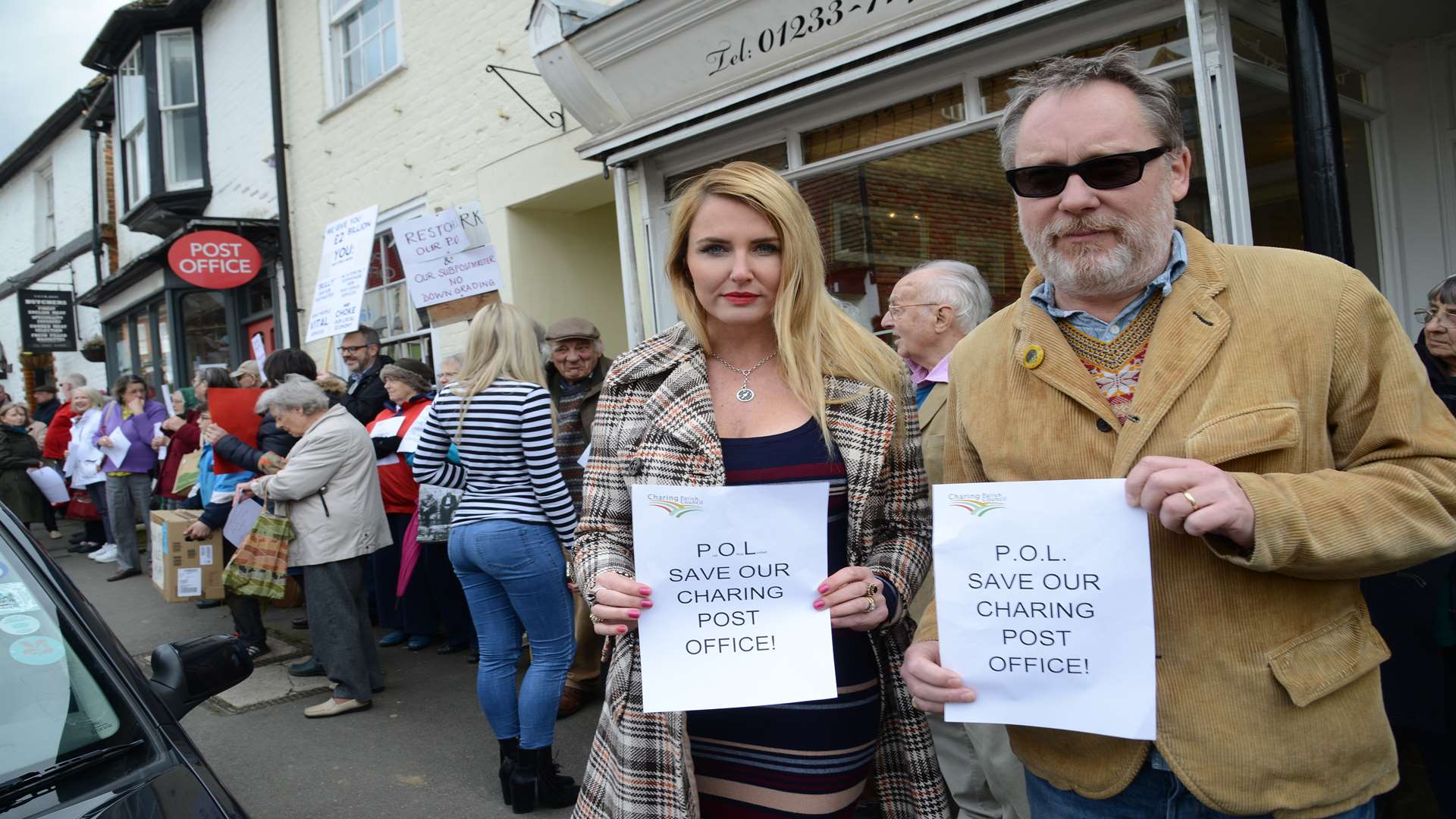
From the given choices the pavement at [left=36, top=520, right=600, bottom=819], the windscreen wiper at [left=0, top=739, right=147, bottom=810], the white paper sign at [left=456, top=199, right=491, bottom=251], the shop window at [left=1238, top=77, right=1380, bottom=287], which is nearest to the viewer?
the windscreen wiper at [left=0, top=739, right=147, bottom=810]

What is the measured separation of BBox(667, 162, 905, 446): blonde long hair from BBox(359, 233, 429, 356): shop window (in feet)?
26.8

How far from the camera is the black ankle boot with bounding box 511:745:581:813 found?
3.79 m

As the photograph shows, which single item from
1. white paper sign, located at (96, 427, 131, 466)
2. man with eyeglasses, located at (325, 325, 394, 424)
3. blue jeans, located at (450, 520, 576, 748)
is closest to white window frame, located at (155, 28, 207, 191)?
white paper sign, located at (96, 427, 131, 466)

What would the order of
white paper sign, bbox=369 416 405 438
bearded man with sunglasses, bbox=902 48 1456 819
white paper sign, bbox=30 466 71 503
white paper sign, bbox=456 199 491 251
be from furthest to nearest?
white paper sign, bbox=30 466 71 503 < white paper sign, bbox=456 199 491 251 < white paper sign, bbox=369 416 405 438 < bearded man with sunglasses, bbox=902 48 1456 819

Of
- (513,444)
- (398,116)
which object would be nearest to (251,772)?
(513,444)

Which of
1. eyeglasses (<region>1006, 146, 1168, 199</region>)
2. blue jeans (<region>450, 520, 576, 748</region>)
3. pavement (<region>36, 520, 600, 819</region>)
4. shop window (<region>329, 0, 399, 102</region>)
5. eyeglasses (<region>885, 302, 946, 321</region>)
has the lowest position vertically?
pavement (<region>36, 520, 600, 819</region>)

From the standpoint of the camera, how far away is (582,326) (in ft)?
16.7

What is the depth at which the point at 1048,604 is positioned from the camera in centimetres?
145

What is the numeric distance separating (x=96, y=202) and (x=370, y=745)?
18.1 meters

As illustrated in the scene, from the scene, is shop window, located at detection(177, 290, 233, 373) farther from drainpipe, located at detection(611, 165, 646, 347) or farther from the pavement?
drainpipe, located at detection(611, 165, 646, 347)

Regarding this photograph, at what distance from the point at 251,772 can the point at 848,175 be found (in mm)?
4668

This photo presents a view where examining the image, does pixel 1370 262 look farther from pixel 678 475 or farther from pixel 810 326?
pixel 678 475

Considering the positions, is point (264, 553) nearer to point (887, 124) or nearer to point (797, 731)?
point (797, 731)

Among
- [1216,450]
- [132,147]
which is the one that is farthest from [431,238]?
[132,147]
